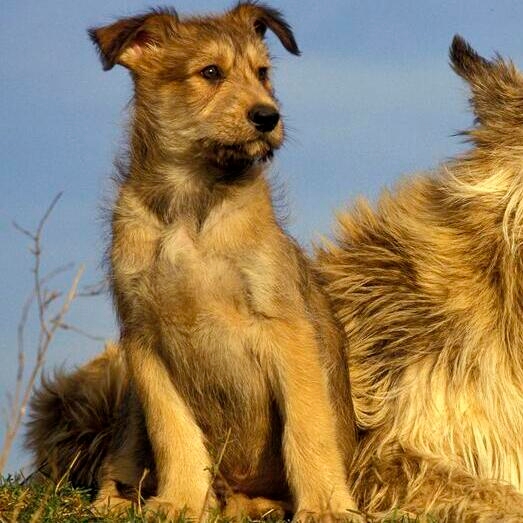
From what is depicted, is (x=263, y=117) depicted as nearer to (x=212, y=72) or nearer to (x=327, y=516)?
(x=212, y=72)

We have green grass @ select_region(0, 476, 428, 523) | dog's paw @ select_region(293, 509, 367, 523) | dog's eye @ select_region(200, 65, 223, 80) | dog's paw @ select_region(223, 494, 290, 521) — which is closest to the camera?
dog's paw @ select_region(293, 509, 367, 523)

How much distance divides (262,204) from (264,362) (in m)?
0.75

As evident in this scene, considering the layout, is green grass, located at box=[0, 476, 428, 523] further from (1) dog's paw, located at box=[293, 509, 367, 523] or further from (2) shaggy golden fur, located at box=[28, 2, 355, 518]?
(1) dog's paw, located at box=[293, 509, 367, 523]

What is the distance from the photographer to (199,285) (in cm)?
584

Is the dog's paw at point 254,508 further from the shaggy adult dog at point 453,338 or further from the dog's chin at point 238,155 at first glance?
the dog's chin at point 238,155

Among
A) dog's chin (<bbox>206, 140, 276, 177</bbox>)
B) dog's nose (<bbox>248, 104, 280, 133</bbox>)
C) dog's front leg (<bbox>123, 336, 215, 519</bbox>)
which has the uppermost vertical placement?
dog's nose (<bbox>248, 104, 280, 133</bbox>)

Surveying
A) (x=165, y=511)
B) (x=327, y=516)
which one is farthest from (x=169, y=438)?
(x=327, y=516)

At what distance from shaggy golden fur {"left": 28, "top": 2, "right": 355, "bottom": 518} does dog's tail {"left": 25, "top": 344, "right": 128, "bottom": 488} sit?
968mm

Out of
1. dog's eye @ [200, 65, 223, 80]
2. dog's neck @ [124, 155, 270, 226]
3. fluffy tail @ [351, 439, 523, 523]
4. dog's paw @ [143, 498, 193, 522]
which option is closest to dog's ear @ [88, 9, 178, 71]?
dog's eye @ [200, 65, 223, 80]

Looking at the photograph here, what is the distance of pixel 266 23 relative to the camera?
259 inches

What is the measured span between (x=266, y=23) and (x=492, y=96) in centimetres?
132

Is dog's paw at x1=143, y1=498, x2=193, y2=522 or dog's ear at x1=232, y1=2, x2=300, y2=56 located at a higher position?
dog's ear at x1=232, y1=2, x2=300, y2=56

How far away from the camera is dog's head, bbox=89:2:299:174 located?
5.79 meters

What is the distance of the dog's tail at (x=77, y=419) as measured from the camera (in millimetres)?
7332
